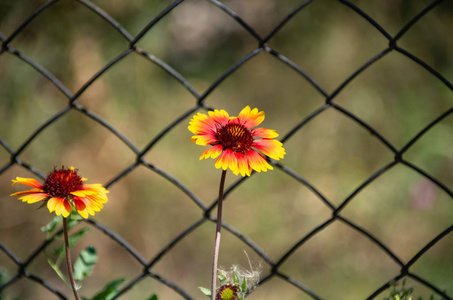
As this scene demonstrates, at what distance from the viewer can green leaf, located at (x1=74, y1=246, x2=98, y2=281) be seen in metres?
0.95

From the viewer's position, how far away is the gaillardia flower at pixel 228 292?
0.76 metres

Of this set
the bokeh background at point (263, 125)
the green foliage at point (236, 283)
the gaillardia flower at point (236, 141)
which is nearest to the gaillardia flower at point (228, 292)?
the green foliage at point (236, 283)

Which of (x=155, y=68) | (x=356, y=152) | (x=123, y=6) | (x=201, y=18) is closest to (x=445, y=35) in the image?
(x=356, y=152)

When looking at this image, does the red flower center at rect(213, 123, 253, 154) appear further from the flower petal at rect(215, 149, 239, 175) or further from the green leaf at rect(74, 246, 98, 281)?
the green leaf at rect(74, 246, 98, 281)

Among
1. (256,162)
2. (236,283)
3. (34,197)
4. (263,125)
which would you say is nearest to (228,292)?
(236,283)

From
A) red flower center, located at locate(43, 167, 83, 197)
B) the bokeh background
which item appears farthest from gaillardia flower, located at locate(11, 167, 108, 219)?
the bokeh background

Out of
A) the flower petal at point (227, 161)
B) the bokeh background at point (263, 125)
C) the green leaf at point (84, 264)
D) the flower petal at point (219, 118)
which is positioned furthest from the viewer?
the bokeh background at point (263, 125)

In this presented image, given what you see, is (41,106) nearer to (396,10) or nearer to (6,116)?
(6,116)

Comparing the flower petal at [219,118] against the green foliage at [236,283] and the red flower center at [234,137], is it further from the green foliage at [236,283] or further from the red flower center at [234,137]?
the green foliage at [236,283]

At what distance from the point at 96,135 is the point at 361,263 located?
3.62 ft

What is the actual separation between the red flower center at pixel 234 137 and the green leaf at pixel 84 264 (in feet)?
1.14

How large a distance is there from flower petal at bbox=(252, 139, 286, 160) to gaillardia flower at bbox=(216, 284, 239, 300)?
7.7 inches

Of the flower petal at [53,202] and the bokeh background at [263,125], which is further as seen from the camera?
the bokeh background at [263,125]

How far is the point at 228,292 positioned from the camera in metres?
0.77
